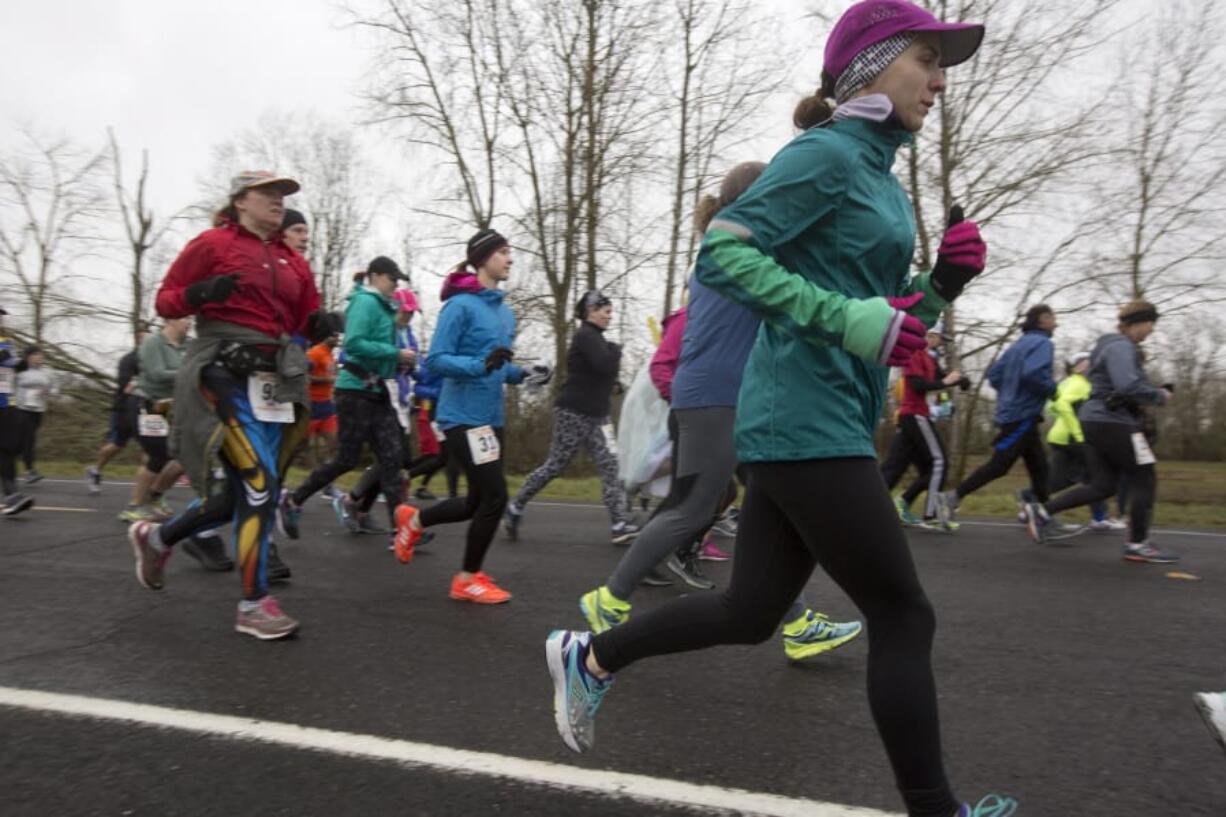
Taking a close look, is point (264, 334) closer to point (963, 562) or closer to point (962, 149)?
point (963, 562)

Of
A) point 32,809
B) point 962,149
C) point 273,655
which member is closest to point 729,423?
point 273,655

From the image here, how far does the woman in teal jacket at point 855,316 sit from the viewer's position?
6.29 ft

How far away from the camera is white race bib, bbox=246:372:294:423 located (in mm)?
3898

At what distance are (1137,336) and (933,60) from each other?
16.9 ft

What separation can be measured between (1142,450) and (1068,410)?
3286mm

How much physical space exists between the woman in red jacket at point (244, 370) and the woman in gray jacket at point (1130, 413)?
5.44 metres

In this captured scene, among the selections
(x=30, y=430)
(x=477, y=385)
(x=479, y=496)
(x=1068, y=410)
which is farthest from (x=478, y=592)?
(x=30, y=430)

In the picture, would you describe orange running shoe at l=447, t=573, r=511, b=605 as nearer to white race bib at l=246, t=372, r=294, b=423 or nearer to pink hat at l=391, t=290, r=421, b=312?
white race bib at l=246, t=372, r=294, b=423

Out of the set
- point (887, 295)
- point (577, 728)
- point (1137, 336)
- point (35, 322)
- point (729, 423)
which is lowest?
point (577, 728)

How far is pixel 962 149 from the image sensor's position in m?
14.6


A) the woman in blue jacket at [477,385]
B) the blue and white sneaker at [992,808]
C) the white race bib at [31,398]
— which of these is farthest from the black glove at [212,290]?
the white race bib at [31,398]

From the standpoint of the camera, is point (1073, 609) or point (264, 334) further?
point (1073, 609)

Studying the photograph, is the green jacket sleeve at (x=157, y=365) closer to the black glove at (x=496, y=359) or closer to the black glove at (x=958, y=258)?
the black glove at (x=496, y=359)

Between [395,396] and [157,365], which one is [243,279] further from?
[157,365]
